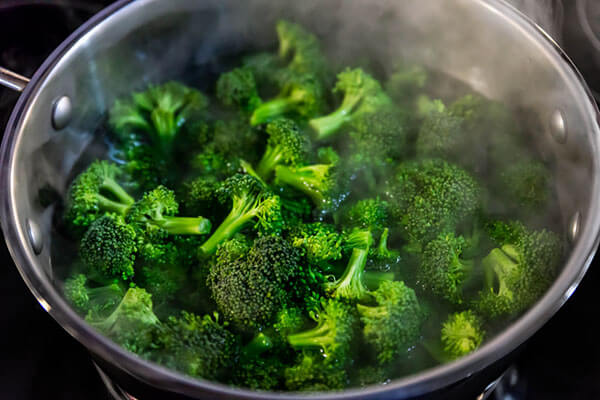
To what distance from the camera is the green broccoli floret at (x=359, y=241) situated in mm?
1311

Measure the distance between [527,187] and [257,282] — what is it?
825 millimetres

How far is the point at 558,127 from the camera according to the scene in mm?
1537

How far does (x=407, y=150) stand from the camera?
1695mm

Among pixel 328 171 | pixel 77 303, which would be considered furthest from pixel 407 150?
pixel 77 303

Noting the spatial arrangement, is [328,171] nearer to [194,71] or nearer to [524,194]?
[524,194]

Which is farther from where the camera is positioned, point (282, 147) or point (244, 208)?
point (282, 147)

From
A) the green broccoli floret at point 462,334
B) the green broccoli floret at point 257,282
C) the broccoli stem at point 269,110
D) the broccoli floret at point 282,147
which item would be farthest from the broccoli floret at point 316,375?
the broccoli stem at point 269,110

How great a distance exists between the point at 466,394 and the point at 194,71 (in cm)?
136

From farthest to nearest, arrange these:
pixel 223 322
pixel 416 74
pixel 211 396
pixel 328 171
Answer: pixel 416 74 < pixel 328 171 < pixel 223 322 < pixel 211 396

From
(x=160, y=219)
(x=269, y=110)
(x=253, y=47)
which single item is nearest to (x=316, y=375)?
(x=160, y=219)

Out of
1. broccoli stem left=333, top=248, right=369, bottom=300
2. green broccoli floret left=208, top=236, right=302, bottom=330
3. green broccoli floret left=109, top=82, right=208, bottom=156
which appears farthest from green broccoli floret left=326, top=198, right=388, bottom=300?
green broccoli floret left=109, top=82, right=208, bottom=156

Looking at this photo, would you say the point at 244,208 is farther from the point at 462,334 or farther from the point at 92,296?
the point at 462,334

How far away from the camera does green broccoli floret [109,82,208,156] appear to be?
175cm

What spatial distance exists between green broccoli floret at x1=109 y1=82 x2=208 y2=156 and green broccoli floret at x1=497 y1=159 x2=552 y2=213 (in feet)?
3.16
